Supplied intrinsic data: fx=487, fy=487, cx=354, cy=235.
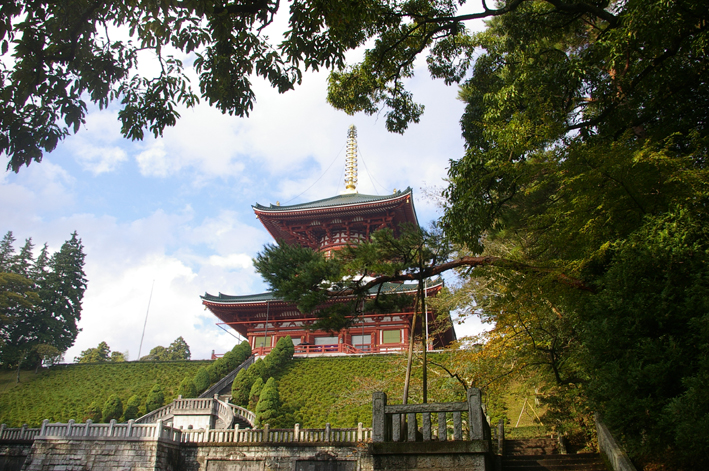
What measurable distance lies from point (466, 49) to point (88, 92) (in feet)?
26.8

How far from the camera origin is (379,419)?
669cm

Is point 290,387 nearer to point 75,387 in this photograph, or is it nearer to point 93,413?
point 93,413

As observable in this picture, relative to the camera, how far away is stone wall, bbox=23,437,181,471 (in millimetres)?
13764

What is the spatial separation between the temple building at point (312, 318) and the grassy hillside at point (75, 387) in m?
3.75

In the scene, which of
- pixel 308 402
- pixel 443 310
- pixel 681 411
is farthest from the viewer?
pixel 443 310

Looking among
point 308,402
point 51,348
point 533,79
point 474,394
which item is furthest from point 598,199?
point 51,348

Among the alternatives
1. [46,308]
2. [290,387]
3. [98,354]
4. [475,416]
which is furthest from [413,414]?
[98,354]

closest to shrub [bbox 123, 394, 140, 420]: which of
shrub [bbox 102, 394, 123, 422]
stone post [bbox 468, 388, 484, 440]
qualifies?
shrub [bbox 102, 394, 123, 422]

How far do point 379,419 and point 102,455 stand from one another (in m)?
11.4

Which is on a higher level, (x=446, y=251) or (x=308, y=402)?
(x=446, y=251)

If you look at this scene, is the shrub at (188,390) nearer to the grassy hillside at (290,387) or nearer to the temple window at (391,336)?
the grassy hillside at (290,387)

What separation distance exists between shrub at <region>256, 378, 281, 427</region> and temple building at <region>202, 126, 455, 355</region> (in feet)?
18.2

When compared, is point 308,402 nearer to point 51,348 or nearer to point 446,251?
point 446,251

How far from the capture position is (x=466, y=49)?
11227mm
